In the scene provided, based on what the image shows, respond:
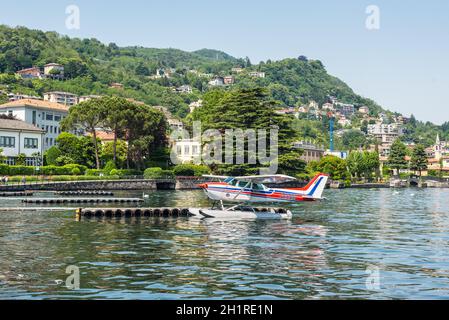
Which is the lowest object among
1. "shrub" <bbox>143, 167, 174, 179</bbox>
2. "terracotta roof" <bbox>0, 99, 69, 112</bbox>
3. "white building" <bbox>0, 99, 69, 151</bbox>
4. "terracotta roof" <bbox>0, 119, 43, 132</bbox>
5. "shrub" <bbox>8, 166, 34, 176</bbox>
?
"shrub" <bbox>143, 167, 174, 179</bbox>

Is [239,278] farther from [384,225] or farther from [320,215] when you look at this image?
[320,215]

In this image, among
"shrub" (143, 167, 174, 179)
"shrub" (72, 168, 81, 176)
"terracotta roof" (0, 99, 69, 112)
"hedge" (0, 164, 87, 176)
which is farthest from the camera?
"terracotta roof" (0, 99, 69, 112)

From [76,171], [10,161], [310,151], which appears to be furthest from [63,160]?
[310,151]

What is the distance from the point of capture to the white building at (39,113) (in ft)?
413

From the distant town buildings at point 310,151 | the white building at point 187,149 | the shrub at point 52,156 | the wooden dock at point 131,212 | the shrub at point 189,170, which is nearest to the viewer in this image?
the wooden dock at point 131,212

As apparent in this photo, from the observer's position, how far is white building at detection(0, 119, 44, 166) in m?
99.9

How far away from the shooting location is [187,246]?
96.7 feet

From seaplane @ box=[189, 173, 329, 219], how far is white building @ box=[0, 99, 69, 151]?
8700 cm

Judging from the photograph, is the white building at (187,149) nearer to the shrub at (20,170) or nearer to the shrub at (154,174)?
the shrub at (154,174)

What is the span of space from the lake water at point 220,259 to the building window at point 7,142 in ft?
200

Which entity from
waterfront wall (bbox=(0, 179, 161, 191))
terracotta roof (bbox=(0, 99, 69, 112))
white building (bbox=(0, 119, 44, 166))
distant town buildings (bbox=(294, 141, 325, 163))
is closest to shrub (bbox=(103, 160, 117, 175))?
waterfront wall (bbox=(0, 179, 161, 191))

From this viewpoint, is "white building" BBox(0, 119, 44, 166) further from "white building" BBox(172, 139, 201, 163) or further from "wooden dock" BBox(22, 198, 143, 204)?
"wooden dock" BBox(22, 198, 143, 204)

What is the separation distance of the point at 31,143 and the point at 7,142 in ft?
16.1

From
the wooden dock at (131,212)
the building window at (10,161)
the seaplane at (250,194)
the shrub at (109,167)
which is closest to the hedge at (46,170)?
the shrub at (109,167)
